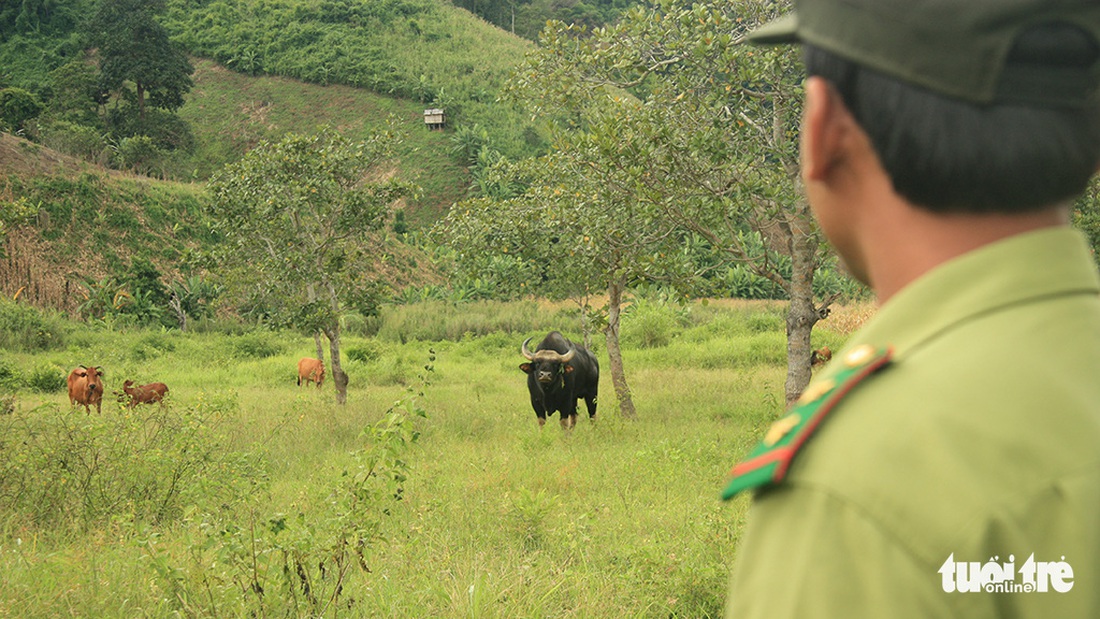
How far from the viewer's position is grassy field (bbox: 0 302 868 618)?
4.54 meters

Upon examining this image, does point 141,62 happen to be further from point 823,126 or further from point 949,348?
point 949,348

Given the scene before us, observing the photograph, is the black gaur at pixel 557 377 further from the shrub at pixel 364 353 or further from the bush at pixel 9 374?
the bush at pixel 9 374

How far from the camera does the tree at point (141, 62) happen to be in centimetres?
3888

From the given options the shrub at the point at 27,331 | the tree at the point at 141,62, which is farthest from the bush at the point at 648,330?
the tree at the point at 141,62

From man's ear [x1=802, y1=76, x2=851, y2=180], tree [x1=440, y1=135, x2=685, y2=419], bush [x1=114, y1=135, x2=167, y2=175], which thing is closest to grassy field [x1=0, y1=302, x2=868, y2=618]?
tree [x1=440, y1=135, x2=685, y2=419]

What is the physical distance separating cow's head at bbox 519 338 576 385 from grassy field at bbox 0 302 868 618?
2.47 feet

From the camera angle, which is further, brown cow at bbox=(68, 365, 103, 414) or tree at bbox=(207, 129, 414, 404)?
tree at bbox=(207, 129, 414, 404)

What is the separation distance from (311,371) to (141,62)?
28699mm

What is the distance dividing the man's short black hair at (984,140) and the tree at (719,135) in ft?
22.8

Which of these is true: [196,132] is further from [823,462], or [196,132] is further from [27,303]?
[823,462]

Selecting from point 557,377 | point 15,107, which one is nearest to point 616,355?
point 557,377

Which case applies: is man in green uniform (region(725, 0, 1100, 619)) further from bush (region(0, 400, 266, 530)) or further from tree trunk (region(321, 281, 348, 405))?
tree trunk (region(321, 281, 348, 405))

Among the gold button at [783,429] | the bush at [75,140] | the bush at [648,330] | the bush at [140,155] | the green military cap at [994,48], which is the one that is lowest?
the bush at [648,330]

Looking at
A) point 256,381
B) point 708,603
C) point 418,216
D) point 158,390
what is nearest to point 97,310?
point 256,381
